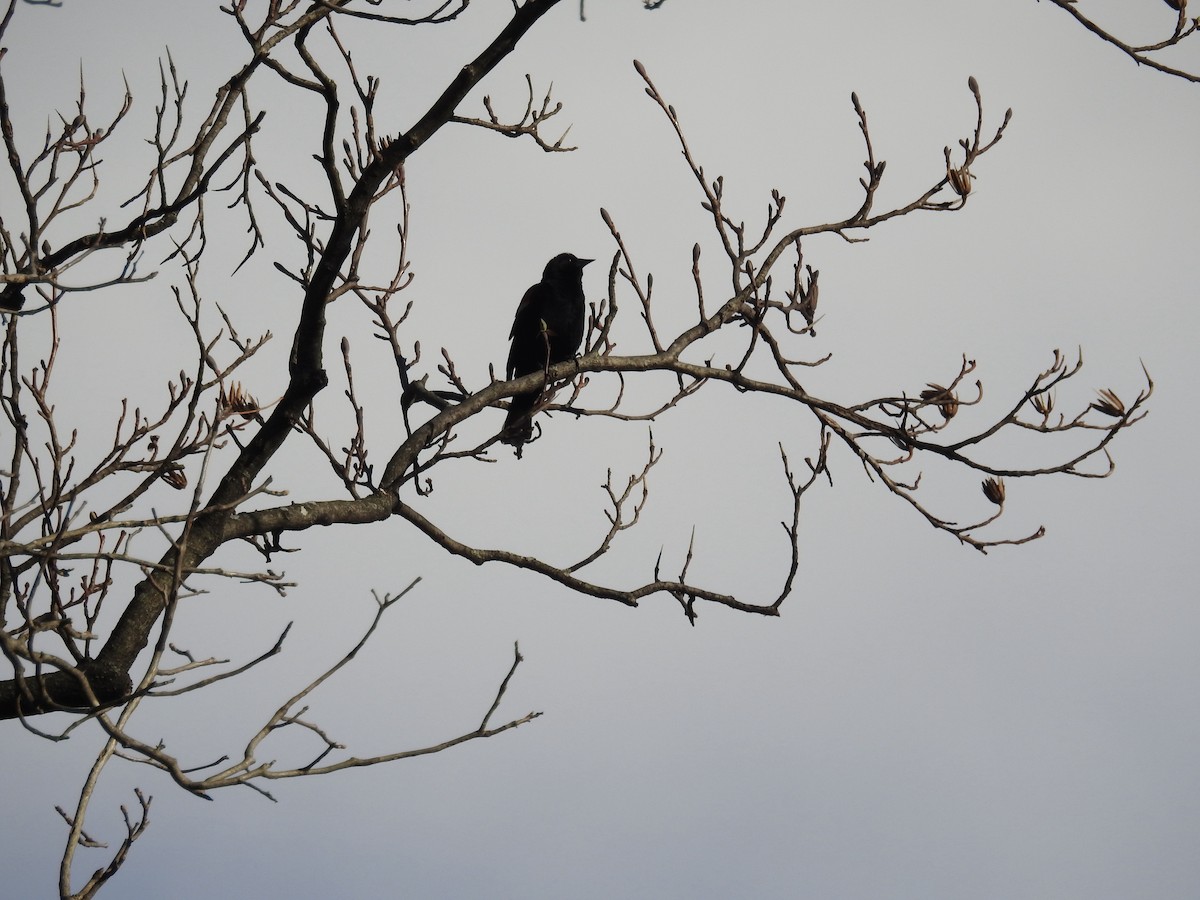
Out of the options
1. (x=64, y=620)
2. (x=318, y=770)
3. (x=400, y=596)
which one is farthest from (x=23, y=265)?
(x=318, y=770)

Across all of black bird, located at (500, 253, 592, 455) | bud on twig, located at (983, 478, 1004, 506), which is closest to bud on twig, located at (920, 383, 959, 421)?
bud on twig, located at (983, 478, 1004, 506)

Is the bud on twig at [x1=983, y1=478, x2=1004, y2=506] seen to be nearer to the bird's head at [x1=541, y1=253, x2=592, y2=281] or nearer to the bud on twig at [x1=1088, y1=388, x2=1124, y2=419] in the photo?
the bud on twig at [x1=1088, y1=388, x2=1124, y2=419]

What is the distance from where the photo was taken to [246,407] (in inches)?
152

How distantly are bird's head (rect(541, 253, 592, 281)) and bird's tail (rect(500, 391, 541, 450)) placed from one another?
1703 mm

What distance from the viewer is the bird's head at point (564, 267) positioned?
6676 millimetres

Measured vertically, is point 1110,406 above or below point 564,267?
below

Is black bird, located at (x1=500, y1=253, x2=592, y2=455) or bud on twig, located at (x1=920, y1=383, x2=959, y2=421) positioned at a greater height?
black bird, located at (x1=500, y1=253, x2=592, y2=455)

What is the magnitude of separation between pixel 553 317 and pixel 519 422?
2.12 m

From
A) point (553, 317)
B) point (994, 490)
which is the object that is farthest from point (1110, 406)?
point (553, 317)

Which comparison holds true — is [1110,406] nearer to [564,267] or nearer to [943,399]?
[943,399]

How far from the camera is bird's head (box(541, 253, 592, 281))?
6.68m

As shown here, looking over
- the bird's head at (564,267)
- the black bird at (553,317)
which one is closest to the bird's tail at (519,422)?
the black bird at (553,317)

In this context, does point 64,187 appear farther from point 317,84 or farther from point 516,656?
point 516,656

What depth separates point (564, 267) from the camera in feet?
22.0
